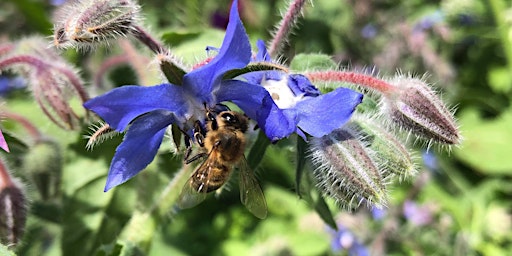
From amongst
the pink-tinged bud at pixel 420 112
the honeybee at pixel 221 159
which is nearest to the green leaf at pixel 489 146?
the pink-tinged bud at pixel 420 112

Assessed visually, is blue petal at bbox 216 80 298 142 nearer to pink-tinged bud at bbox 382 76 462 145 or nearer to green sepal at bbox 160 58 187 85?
green sepal at bbox 160 58 187 85

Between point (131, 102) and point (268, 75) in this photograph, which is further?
point (268, 75)

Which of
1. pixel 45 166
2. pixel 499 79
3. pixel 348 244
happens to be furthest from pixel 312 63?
pixel 499 79

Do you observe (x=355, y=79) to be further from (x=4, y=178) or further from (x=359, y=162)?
(x=4, y=178)

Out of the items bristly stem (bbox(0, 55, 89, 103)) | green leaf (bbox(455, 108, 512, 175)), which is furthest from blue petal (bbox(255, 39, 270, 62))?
green leaf (bbox(455, 108, 512, 175))

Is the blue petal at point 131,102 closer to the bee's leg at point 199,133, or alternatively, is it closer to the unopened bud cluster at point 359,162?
the bee's leg at point 199,133

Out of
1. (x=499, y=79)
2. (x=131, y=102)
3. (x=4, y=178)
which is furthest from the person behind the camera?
(x=499, y=79)
